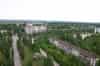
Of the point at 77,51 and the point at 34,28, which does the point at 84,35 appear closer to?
the point at 77,51

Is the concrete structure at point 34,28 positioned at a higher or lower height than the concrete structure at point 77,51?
higher

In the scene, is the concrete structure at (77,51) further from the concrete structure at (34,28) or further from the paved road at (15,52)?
the paved road at (15,52)

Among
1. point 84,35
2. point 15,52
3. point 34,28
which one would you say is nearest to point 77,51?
point 84,35

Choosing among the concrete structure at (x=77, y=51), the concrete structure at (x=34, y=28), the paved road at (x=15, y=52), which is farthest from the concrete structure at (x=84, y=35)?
the paved road at (x=15, y=52)

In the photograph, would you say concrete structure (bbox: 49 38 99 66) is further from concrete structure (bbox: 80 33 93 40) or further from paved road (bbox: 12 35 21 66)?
paved road (bbox: 12 35 21 66)

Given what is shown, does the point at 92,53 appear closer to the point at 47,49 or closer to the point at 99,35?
the point at 99,35

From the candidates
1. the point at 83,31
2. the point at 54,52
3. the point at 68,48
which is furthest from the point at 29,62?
the point at 83,31
